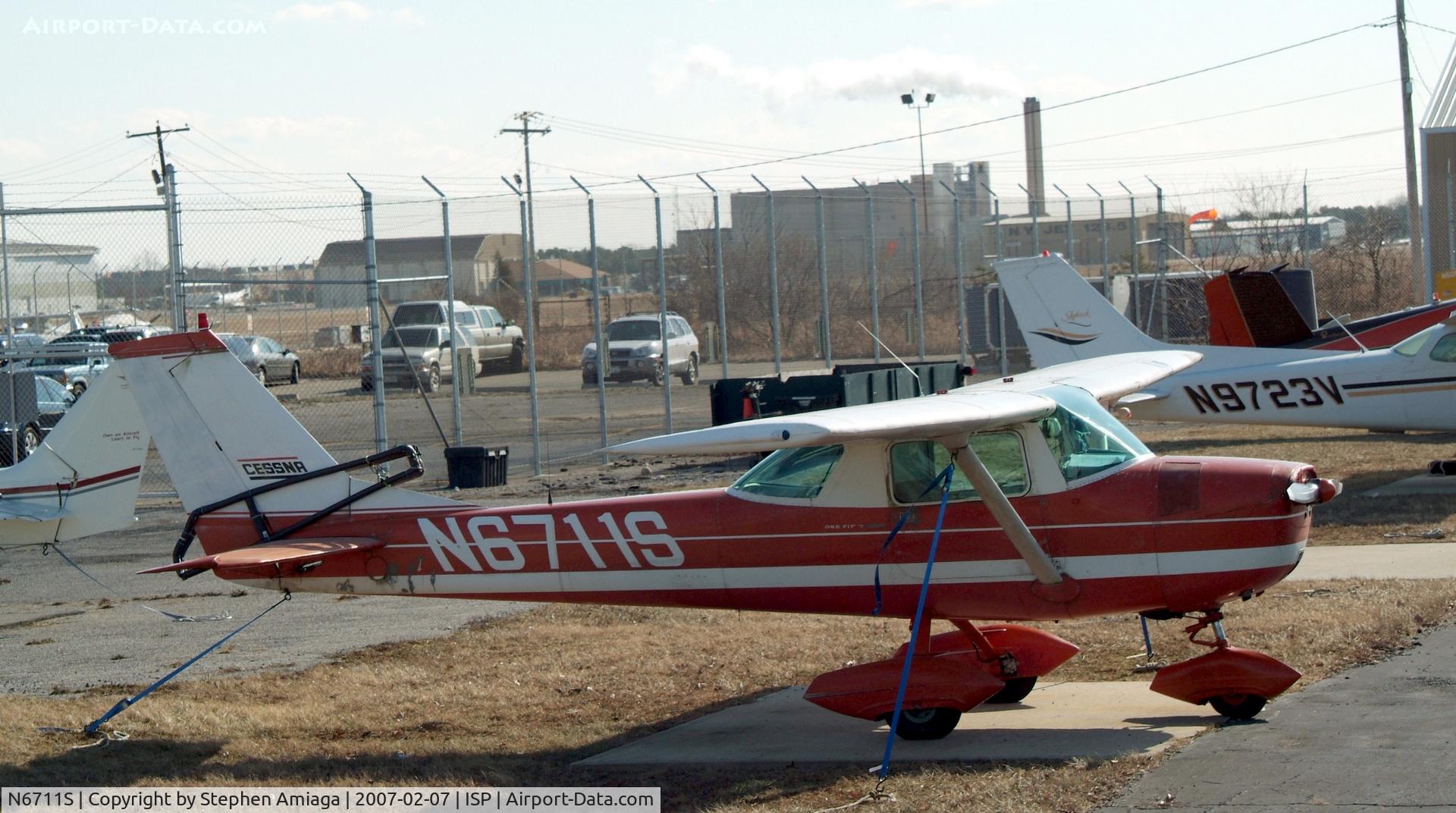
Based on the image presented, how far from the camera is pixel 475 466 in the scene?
17.2 m

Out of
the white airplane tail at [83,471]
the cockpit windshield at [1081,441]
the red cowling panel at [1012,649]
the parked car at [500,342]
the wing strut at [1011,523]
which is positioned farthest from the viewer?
the parked car at [500,342]

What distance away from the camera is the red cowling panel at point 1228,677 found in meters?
6.68

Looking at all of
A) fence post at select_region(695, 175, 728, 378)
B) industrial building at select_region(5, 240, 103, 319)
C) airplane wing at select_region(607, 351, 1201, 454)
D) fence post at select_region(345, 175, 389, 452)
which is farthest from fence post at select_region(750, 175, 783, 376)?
airplane wing at select_region(607, 351, 1201, 454)

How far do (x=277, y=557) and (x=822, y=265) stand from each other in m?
16.1

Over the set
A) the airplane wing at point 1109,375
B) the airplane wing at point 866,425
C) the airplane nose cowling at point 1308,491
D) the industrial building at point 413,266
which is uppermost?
the industrial building at point 413,266

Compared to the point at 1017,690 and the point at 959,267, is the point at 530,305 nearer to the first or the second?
the point at 959,267

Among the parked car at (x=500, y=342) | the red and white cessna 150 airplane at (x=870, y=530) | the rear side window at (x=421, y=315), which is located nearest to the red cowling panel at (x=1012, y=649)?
the red and white cessna 150 airplane at (x=870, y=530)

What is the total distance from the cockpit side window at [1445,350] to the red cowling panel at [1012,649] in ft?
30.8

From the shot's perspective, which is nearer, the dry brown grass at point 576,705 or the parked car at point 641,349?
the dry brown grass at point 576,705

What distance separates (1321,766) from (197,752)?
5625 mm

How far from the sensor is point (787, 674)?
862 centimetres

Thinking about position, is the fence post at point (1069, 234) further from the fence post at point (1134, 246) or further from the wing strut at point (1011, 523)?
the wing strut at point (1011, 523)

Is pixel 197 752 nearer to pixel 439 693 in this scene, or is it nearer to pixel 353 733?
pixel 353 733

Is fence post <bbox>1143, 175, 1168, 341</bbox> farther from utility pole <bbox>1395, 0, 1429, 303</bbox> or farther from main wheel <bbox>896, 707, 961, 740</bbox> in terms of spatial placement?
main wheel <bbox>896, 707, 961, 740</bbox>
